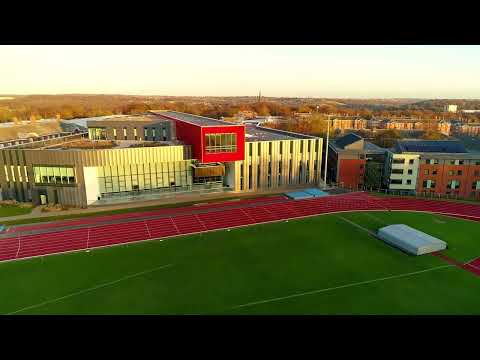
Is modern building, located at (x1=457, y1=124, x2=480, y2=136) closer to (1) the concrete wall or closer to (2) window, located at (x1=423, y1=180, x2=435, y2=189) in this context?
(2) window, located at (x1=423, y1=180, x2=435, y2=189)

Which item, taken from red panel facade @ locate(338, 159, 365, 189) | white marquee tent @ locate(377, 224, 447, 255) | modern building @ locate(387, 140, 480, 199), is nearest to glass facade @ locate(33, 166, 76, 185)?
white marquee tent @ locate(377, 224, 447, 255)

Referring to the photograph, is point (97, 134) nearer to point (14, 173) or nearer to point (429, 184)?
point (14, 173)

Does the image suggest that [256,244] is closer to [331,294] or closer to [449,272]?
[331,294]

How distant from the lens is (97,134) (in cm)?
4503

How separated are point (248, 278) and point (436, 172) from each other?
32.6 metres

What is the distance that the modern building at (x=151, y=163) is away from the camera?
34.4 metres

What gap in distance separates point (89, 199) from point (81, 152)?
499 centimetres

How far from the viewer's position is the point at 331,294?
19.6 meters

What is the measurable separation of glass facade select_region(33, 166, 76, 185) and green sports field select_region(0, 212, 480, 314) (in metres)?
12.8

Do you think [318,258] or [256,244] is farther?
[256,244]

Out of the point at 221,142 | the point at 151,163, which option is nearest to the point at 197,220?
the point at 221,142

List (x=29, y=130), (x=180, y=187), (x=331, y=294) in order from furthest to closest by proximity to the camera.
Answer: (x=29, y=130)
(x=180, y=187)
(x=331, y=294)

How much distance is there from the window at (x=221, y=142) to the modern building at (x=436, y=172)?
20.4 meters

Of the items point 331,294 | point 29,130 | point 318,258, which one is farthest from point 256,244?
point 29,130
